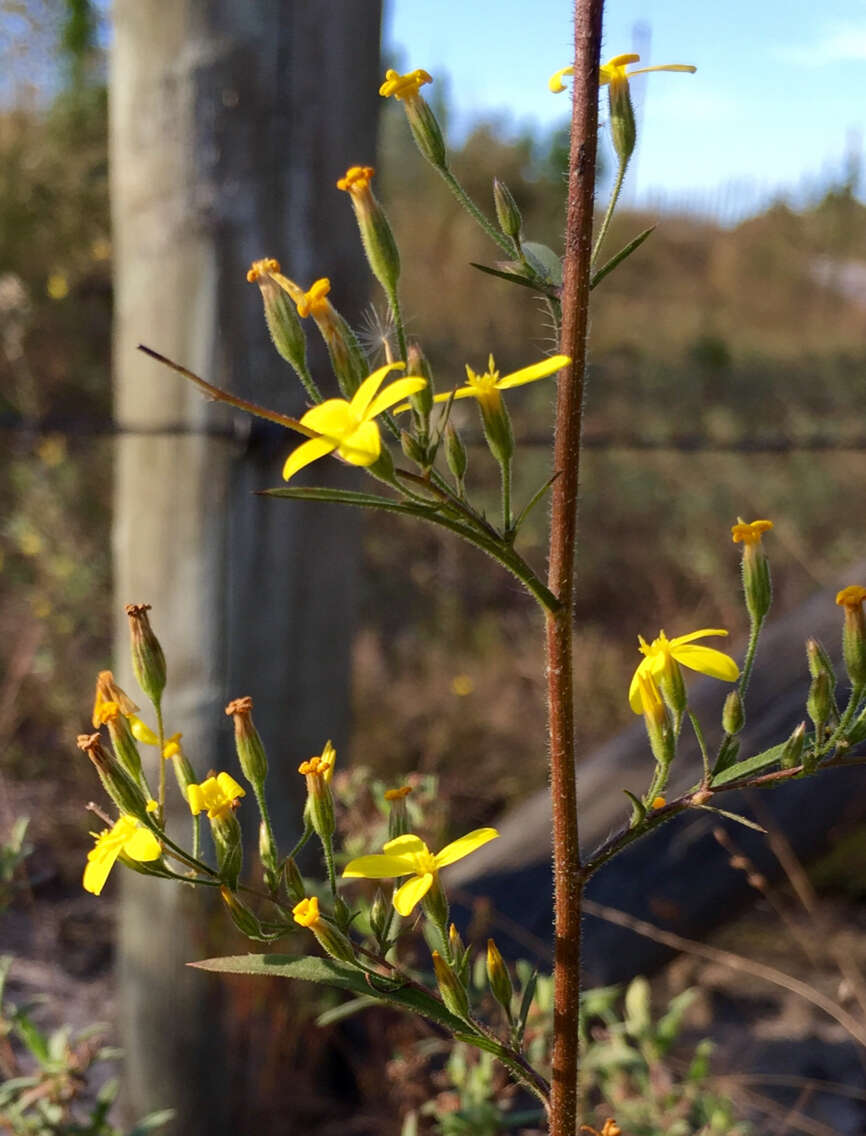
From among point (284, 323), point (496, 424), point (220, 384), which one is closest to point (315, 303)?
point (284, 323)

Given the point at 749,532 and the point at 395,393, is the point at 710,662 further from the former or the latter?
the point at 395,393

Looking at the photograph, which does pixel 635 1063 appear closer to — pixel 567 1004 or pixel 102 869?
pixel 567 1004

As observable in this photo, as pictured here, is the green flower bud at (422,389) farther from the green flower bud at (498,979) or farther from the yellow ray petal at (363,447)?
the green flower bud at (498,979)

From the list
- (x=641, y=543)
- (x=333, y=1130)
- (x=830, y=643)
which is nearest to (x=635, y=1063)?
(x=333, y=1130)

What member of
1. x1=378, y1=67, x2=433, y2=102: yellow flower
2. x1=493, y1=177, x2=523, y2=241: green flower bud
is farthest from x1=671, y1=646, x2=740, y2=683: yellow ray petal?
x1=378, y1=67, x2=433, y2=102: yellow flower

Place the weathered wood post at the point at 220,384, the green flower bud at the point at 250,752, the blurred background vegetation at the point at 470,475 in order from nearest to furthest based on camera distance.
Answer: the green flower bud at the point at 250,752, the weathered wood post at the point at 220,384, the blurred background vegetation at the point at 470,475

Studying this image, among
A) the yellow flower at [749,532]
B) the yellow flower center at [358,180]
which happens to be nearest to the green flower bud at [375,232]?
the yellow flower center at [358,180]
